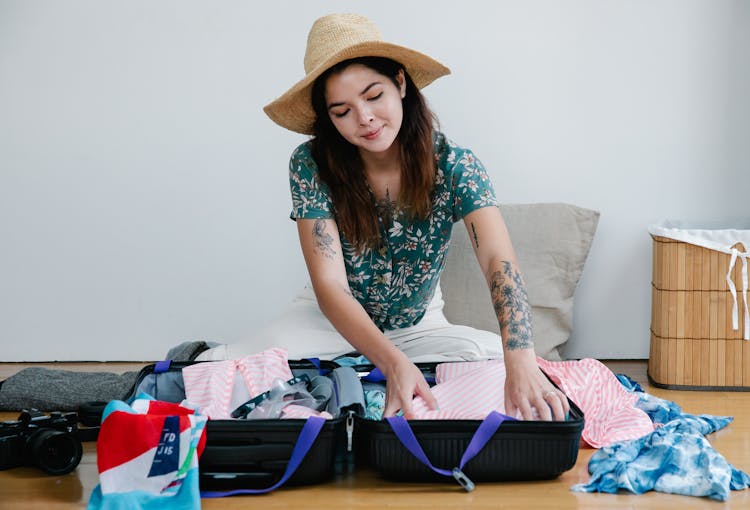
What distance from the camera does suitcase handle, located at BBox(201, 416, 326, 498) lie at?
1523 mm

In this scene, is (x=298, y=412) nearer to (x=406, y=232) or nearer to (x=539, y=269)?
(x=406, y=232)

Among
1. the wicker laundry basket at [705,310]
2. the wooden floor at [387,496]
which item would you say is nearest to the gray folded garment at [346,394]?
the wooden floor at [387,496]

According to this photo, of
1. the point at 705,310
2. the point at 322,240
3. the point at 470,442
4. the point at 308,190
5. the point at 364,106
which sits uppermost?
the point at 364,106

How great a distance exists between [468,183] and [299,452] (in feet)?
2.28

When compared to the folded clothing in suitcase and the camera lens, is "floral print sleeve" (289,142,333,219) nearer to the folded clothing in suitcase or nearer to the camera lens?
the folded clothing in suitcase

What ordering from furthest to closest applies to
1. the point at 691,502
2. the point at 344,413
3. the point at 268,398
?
the point at 268,398
the point at 344,413
the point at 691,502

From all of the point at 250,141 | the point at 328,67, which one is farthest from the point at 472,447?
the point at 250,141

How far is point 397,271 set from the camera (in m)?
2.03

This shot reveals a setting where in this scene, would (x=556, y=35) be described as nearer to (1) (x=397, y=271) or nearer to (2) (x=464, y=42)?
(2) (x=464, y=42)

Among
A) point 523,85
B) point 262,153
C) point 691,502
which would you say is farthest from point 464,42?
point 691,502

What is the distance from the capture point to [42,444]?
67.0 inches

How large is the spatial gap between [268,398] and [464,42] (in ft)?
5.29

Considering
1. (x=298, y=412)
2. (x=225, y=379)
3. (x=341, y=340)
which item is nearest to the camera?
(x=298, y=412)

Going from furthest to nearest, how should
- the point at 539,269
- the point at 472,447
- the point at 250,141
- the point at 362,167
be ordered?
the point at 250,141, the point at 539,269, the point at 362,167, the point at 472,447
